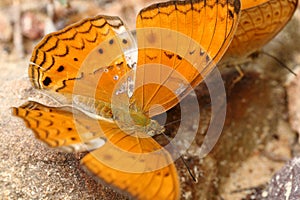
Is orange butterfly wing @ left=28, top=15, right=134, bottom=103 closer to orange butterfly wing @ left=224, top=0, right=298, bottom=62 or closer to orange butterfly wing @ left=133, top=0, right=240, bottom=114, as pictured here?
orange butterfly wing @ left=133, top=0, right=240, bottom=114

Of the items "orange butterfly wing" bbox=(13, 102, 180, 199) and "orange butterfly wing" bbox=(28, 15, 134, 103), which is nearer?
"orange butterfly wing" bbox=(13, 102, 180, 199)

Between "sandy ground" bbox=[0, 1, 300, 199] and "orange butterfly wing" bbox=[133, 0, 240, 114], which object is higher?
"orange butterfly wing" bbox=[133, 0, 240, 114]

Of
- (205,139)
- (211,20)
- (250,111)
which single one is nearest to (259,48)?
(250,111)

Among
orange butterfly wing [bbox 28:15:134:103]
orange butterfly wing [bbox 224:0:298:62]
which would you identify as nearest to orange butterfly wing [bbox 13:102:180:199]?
orange butterfly wing [bbox 28:15:134:103]

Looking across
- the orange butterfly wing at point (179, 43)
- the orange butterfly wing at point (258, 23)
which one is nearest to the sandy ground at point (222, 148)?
the orange butterfly wing at point (258, 23)

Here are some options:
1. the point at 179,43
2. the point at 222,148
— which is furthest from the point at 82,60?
the point at 222,148

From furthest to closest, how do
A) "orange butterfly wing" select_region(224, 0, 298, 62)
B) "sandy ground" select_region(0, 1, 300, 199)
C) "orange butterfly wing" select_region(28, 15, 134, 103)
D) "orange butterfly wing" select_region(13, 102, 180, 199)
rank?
"orange butterfly wing" select_region(224, 0, 298, 62) → "orange butterfly wing" select_region(28, 15, 134, 103) → "sandy ground" select_region(0, 1, 300, 199) → "orange butterfly wing" select_region(13, 102, 180, 199)
